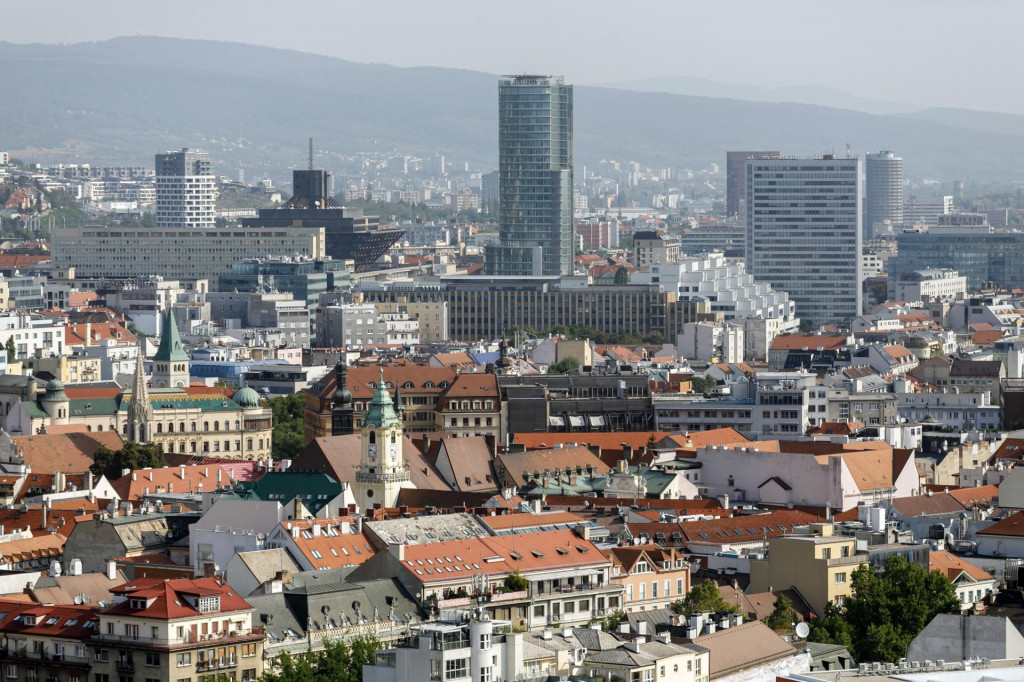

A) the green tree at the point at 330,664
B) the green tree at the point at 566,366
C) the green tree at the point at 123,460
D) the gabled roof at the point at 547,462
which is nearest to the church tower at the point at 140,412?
the green tree at the point at 123,460

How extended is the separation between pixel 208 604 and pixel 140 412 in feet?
215

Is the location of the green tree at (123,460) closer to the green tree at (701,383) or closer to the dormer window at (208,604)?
the green tree at (701,383)

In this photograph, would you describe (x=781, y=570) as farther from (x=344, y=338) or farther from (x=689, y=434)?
(x=344, y=338)

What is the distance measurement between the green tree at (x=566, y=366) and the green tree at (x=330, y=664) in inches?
3552

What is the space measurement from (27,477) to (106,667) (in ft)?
146

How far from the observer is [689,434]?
112562 millimetres

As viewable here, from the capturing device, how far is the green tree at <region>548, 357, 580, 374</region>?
15050cm

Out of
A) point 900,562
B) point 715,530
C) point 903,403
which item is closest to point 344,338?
point 903,403

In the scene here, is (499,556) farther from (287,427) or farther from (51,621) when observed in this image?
(287,427)

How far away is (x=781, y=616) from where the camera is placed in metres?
66.1

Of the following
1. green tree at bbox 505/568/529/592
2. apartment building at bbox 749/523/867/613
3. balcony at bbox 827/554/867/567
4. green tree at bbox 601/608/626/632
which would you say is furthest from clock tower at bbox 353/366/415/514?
green tree at bbox 601/608/626/632

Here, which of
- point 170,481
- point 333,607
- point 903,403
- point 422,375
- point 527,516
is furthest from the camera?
point 903,403

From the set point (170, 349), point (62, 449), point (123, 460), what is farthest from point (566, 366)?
point (123, 460)

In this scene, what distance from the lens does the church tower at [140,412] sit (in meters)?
124
